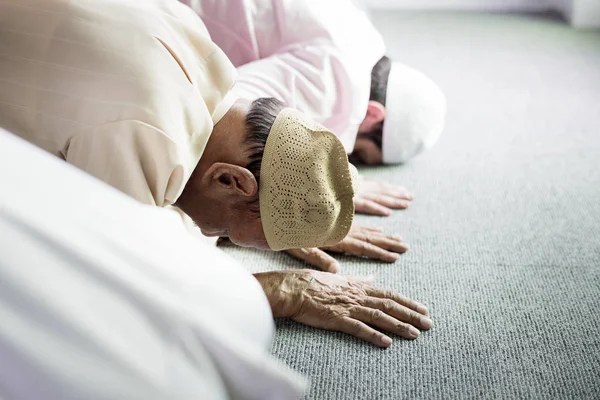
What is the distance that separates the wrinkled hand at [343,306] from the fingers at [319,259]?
0.15 meters

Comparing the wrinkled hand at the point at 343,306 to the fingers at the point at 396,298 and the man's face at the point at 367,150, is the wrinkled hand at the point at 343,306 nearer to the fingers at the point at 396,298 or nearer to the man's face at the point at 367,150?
the fingers at the point at 396,298

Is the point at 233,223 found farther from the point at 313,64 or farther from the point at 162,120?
the point at 313,64

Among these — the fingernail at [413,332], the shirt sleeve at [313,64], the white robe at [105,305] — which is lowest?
the fingernail at [413,332]

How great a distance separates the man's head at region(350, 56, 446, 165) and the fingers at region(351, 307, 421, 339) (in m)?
0.81

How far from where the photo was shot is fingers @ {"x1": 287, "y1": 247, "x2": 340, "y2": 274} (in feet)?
5.33

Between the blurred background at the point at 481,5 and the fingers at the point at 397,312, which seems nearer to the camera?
the fingers at the point at 397,312

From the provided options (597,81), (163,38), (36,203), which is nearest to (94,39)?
(163,38)

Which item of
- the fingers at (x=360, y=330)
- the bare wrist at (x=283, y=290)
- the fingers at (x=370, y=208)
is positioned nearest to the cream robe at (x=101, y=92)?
the bare wrist at (x=283, y=290)

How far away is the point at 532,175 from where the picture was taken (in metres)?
2.09

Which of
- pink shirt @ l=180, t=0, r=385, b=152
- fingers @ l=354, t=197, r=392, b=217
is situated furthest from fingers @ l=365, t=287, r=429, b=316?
pink shirt @ l=180, t=0, r=385, b=152

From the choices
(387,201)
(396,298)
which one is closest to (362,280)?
(396,298)

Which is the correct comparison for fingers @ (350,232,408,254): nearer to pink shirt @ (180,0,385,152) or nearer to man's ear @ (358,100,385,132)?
pink shirt @ (180,0,385,152)

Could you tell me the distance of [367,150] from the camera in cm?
216

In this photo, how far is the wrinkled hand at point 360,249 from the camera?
1.64m
